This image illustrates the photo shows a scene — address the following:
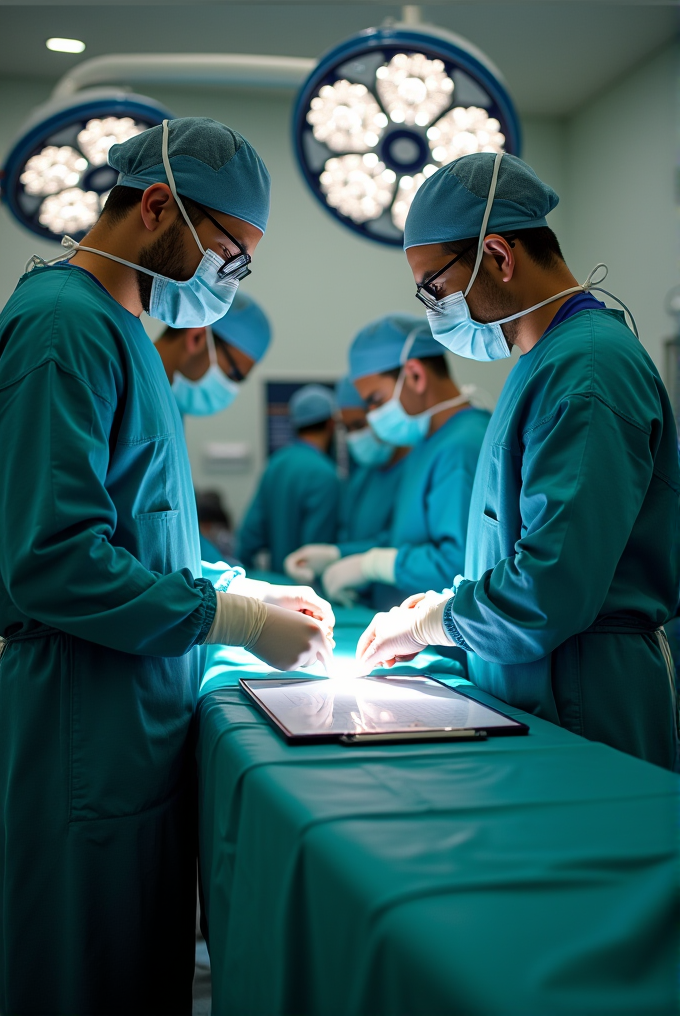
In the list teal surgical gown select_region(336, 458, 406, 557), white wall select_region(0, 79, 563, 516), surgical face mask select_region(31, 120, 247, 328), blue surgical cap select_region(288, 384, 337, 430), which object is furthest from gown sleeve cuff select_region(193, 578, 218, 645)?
white wall select_region(0, 79, 563, 516)

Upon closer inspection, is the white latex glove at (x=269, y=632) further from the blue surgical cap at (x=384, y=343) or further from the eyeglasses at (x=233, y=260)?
the blue surgical cap at (x=384, y=343)

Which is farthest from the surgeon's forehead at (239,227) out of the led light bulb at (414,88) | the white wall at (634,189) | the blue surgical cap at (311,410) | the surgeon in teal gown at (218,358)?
the white wall at (634,189)

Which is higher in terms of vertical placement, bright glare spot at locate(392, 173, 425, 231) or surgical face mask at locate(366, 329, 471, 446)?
bright glare spot at locate(392, 173, 425, 231)

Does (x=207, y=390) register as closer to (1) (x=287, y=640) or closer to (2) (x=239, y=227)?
(2) (x=239, y=227)

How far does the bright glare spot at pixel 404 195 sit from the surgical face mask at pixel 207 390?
878 mm

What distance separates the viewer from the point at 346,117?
252 cm

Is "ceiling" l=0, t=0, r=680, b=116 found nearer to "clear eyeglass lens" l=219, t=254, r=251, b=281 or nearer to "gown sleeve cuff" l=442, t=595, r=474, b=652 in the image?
"clear eyeglass lens" l=219, t=254, r=251, b=281

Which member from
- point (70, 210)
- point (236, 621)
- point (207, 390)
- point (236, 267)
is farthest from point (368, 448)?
point (236, 621)

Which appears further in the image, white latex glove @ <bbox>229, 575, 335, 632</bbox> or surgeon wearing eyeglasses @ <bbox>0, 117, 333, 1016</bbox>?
white latex glove @ <bbox>229, 575, 335, 632</bbox>

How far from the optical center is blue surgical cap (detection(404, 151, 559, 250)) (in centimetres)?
166

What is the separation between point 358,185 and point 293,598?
1.43 metres

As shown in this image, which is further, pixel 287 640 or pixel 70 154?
pixel 70 154

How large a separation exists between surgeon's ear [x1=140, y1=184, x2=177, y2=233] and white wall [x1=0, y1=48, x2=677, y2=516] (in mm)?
4210

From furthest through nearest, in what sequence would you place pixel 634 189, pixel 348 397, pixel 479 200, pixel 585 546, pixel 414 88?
pixel 634 189 → pixel 348 397 → pixel 414 88 → pixel 479 200 → pixel 585 546
